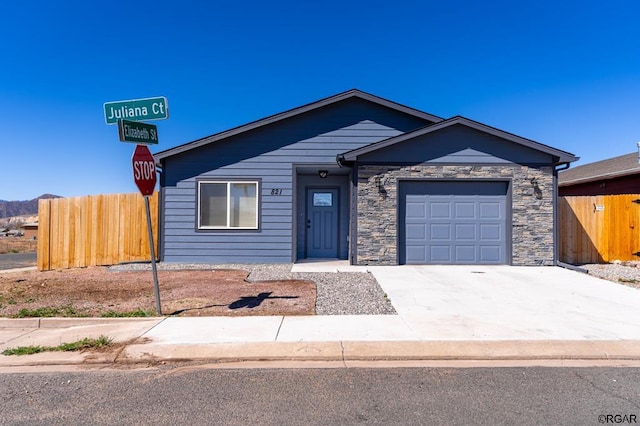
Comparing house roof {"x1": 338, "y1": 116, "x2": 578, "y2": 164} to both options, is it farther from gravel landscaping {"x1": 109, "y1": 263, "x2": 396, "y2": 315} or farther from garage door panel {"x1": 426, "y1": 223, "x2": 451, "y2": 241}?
gravel landscaping {"x1": 109, "y1": 263, "x2": 396, "y2": 315}

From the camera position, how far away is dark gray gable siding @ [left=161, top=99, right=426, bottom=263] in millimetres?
11492

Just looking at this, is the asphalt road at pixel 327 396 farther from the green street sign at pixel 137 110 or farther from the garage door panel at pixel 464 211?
the garage door panel at pixel 464 211

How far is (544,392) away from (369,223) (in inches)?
283

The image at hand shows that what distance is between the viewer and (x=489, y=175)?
10695 mm

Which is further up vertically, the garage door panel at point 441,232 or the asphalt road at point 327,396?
the garage door panel at point 441,232

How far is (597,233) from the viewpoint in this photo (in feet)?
39.1

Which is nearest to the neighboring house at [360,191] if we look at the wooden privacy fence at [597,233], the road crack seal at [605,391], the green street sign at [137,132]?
the wooden privacy fence at [597,233]

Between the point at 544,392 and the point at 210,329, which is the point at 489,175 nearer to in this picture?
the point at 544,392

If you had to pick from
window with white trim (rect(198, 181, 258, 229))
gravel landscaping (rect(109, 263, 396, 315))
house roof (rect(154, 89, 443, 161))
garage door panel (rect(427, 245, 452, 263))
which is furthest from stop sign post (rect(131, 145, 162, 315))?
garage door panel (rect(427, 245, 452, 263))

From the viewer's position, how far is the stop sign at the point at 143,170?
5.66 metres

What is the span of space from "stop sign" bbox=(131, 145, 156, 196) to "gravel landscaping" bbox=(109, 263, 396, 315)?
3305 mm

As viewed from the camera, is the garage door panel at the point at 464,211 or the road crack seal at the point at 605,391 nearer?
the road crack seal at the point at 605,391

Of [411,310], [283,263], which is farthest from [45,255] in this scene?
[411,310]

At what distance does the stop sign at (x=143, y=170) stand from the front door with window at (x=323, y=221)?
22.1 ft
